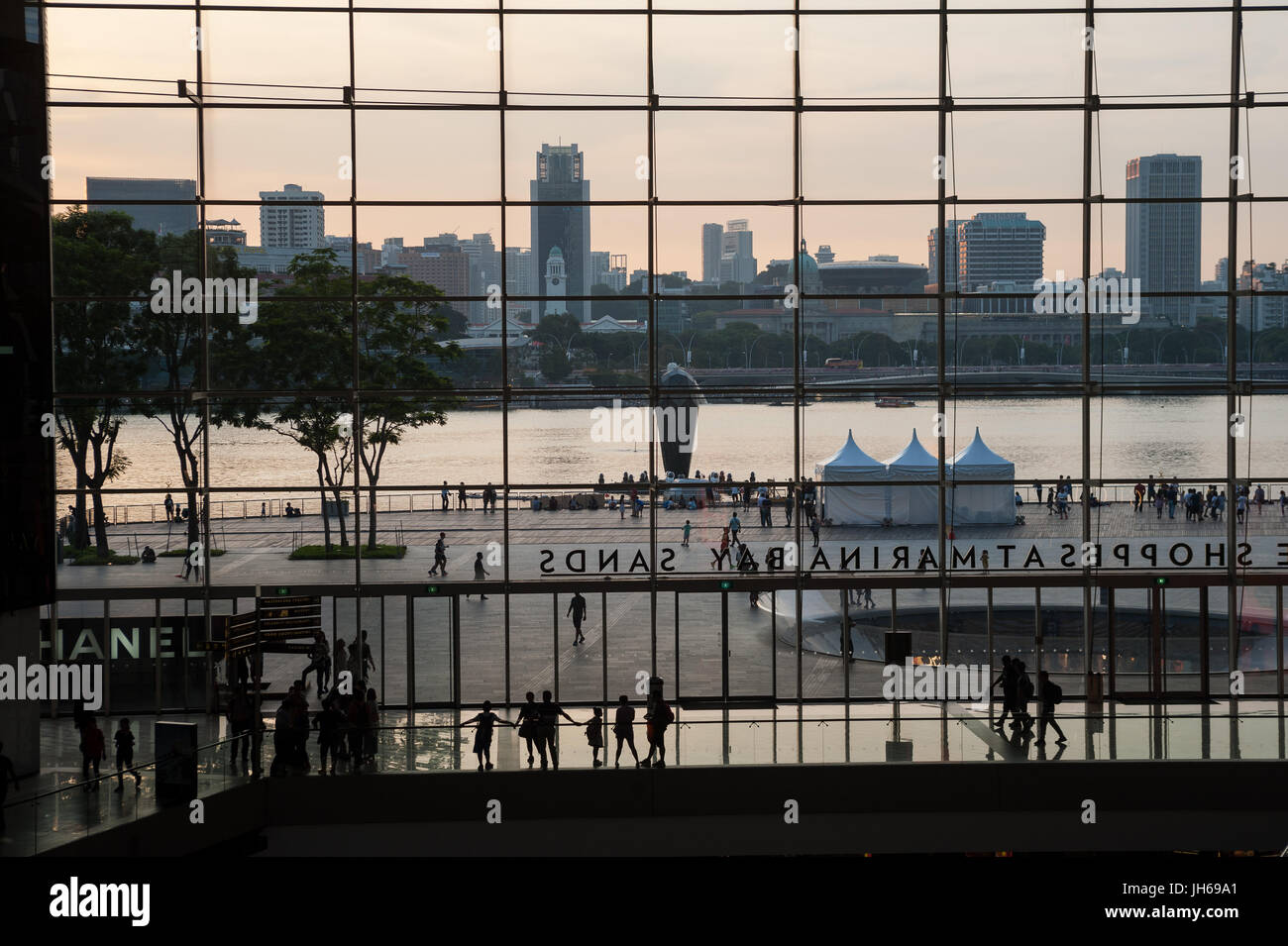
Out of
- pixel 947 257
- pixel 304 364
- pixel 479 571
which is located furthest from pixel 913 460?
pixel 304 364

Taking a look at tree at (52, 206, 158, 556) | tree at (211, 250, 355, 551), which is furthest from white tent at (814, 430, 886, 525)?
tree at (52, 206, 158, 556)

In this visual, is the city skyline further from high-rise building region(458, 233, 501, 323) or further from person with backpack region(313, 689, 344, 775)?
person with backpack region(313, 689, 344, 775)

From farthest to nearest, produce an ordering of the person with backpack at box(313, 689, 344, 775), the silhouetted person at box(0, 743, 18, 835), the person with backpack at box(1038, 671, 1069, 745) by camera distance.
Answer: the person with backpack at box(1038, 671, 1069, 745) < the person with backpack at box(313, 689, 344, 775) < the silhouetted person at box(0, 743, 18, 835)

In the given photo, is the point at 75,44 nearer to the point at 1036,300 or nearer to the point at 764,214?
the point at 764,214

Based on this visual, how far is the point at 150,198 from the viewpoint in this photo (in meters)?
15.8

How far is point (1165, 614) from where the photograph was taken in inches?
651

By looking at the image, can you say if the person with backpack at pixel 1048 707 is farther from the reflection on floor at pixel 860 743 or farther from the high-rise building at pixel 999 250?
the high-rise building at pixel 999 250

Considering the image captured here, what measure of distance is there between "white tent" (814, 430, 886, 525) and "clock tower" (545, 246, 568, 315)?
3.92 meters

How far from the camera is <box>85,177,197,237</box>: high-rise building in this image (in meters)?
15.8

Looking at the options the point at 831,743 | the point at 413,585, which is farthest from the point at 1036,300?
the point at 413,585

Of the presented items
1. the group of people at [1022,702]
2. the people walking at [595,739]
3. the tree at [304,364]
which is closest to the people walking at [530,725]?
the people walking at [595,739]

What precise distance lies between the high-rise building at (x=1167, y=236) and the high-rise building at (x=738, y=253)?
196 inches

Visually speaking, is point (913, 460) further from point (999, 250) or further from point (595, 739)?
point (595, 739)
